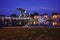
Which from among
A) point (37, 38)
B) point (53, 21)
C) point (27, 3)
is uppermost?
point (27, 3)

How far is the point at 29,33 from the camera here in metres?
1.66

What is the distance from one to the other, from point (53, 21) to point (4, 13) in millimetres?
649

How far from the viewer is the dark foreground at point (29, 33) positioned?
1.62m

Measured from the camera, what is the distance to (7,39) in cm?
160

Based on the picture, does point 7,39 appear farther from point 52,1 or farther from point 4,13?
point 52,1

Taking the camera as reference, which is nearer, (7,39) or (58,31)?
(7,39)

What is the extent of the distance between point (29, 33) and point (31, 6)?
1.19ft

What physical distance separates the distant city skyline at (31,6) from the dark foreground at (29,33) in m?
0.23

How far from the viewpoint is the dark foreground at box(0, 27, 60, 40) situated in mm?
1622

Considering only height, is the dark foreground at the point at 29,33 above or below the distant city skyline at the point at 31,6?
below

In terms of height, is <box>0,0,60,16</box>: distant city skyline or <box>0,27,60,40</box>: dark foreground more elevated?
<box>0,0,60,16</box>: distant city skyline

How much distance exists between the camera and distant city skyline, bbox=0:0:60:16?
1.64 meters

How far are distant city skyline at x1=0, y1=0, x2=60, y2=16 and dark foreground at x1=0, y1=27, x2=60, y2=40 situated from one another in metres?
0.23

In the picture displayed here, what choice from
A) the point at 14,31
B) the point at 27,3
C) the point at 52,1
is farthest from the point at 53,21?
the point at 14,31
